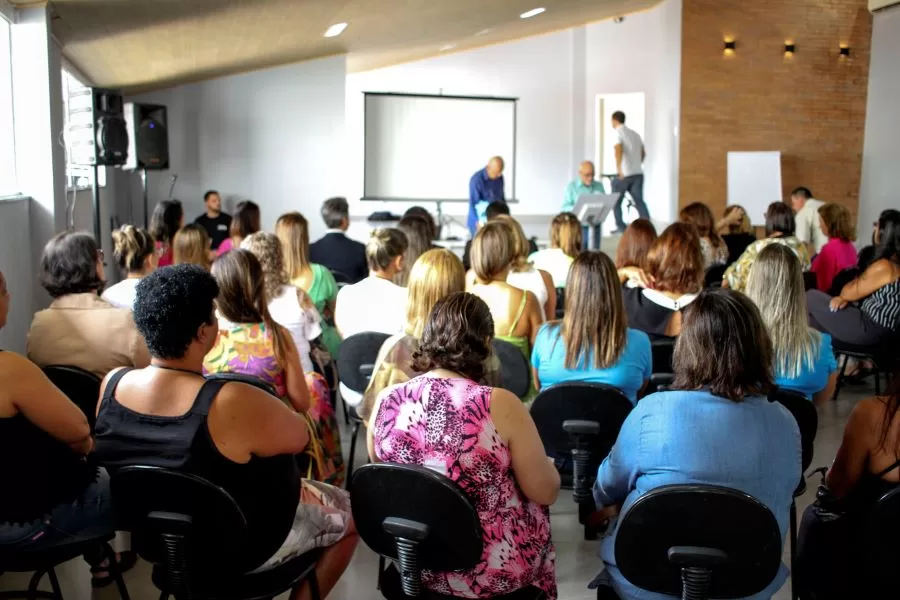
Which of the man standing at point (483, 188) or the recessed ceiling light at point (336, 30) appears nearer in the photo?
the recessed ceiling light at point (336, 30)

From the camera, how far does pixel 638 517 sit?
188cm

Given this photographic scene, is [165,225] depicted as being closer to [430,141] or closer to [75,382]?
[75,382]

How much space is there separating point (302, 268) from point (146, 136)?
513cm

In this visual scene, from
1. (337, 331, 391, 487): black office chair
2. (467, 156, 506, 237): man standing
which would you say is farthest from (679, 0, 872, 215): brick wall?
(337, 331, 391, 487): black office chair

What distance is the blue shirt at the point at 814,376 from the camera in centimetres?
322

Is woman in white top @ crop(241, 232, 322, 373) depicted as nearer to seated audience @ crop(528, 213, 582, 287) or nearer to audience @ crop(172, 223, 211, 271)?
audience @ crop(172, 223, 211, 271)

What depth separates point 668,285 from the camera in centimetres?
423

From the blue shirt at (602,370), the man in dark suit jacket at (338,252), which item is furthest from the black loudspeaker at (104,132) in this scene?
the blue shirt at (602,370)

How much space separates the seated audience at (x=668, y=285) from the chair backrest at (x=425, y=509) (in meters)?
2.42

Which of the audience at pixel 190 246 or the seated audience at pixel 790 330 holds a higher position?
the audience at pixel 190 246

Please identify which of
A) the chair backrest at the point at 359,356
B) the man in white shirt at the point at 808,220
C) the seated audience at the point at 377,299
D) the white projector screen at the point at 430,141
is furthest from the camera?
the white projector screen at the point at 430,141

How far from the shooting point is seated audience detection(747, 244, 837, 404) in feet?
10.6

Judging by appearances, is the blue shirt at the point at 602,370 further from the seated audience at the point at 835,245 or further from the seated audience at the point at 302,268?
the seated audience at the point at 835,245

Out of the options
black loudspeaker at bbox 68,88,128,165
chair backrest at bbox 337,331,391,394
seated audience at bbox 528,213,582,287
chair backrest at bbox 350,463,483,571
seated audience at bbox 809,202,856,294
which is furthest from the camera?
black loudspeaker at bbox 68,88,128,165
